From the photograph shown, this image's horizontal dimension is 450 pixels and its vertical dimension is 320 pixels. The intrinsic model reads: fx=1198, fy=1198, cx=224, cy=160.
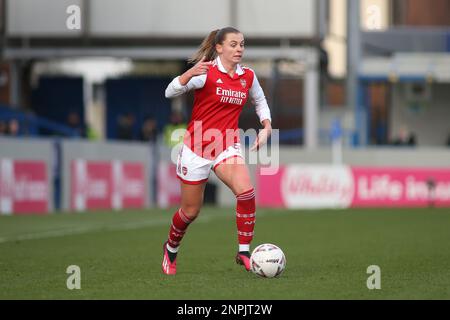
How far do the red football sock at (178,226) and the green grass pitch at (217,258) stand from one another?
308 mm

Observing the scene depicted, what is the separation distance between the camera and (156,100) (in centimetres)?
4378

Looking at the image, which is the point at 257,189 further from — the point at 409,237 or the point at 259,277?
the point at 259,277

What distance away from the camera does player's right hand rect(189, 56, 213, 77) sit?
10289 millimetres

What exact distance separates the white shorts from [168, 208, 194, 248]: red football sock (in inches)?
14.6

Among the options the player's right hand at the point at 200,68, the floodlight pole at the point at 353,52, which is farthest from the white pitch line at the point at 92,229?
the floodlight pole at the point at 353,52

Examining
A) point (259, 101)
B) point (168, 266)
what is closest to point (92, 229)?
point (168, 266)

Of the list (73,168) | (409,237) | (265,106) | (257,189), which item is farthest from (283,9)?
(265,106)

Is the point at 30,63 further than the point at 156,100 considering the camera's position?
No

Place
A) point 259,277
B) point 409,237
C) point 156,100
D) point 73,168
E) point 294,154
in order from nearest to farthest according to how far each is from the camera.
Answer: point 259,277
point 409,237
point 73,168
point 294,154
point 156,100

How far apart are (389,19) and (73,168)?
20.3 metres

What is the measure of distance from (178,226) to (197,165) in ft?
2.15

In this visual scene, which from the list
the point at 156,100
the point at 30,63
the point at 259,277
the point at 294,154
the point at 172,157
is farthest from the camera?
the point at 156,100

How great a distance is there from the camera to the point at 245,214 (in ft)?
34.8

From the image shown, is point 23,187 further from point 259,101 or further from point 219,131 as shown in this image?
point 219,131
